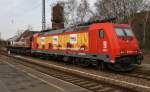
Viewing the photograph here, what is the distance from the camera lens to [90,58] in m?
25.0

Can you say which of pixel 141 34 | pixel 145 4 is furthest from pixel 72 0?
pixel 145 4

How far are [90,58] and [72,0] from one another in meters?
53.8

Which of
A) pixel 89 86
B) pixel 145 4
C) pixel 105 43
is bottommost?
pixel 89 86

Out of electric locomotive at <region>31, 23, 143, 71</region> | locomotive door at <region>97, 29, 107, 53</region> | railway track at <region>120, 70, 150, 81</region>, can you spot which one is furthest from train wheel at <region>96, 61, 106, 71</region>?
railway track at <region>120, 70, 150, 81</region>

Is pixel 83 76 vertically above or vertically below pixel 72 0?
below

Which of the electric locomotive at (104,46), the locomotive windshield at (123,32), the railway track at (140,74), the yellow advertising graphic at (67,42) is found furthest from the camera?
the yellow advertising graphic at (67,42)

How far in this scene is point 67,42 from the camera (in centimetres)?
2981

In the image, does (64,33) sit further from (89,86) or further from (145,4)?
(145,4)

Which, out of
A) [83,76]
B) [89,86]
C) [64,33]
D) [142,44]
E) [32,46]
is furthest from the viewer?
[142,44]

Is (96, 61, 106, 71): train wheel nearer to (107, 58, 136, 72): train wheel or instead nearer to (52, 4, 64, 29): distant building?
(107, 58, 136, 72): train wheel

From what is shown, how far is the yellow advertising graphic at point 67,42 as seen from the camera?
26.1m

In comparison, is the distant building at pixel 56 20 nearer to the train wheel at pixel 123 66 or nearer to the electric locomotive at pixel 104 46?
the electric locomotive at pixel 104 46

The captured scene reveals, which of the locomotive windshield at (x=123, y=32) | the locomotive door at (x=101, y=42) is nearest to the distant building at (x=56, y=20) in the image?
the locomotive door at (x=101, y=42)

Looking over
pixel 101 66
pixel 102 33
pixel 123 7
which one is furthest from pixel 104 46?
pixel 123 7
